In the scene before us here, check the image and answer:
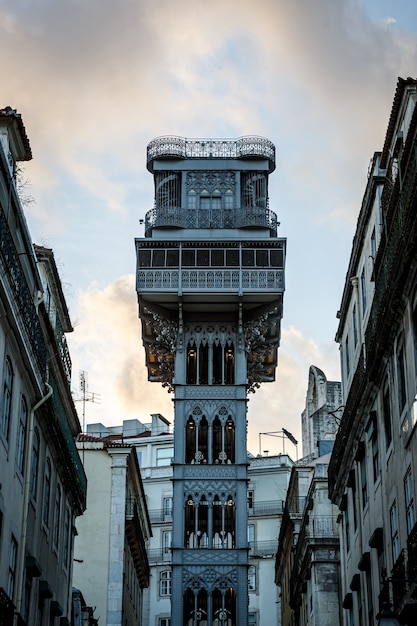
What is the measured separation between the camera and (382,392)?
3134 centimetres

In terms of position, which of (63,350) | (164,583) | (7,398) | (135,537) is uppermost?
(63,350)

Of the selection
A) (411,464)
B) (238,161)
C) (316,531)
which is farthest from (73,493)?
(238,161)

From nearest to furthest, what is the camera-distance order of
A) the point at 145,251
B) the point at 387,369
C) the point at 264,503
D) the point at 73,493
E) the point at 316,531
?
1. the point at 387,369
2. the point at 73,493
3. the point at 316,531
4. the point at 145,251
5. the point at 264,503

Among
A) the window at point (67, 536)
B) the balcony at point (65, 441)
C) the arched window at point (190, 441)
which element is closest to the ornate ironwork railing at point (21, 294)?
the balcony at point (65, 441)

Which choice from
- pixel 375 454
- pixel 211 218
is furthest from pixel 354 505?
pixel 211 218

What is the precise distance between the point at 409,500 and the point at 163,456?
6262 centimetres

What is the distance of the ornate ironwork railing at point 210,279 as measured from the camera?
58.2 metres

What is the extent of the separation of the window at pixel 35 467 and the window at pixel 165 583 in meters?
49.3

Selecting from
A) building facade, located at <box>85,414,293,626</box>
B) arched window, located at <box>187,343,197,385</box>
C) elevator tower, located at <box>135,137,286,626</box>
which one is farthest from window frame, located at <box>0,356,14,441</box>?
building facade, located at <box>85,414,293,626</box>

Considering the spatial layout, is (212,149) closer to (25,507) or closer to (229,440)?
(229,440)

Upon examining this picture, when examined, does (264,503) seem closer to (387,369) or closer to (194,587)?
(194,587)

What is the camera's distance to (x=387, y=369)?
3020 centimetres

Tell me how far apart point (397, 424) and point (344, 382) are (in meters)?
13.4

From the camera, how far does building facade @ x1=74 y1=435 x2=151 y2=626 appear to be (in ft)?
167
